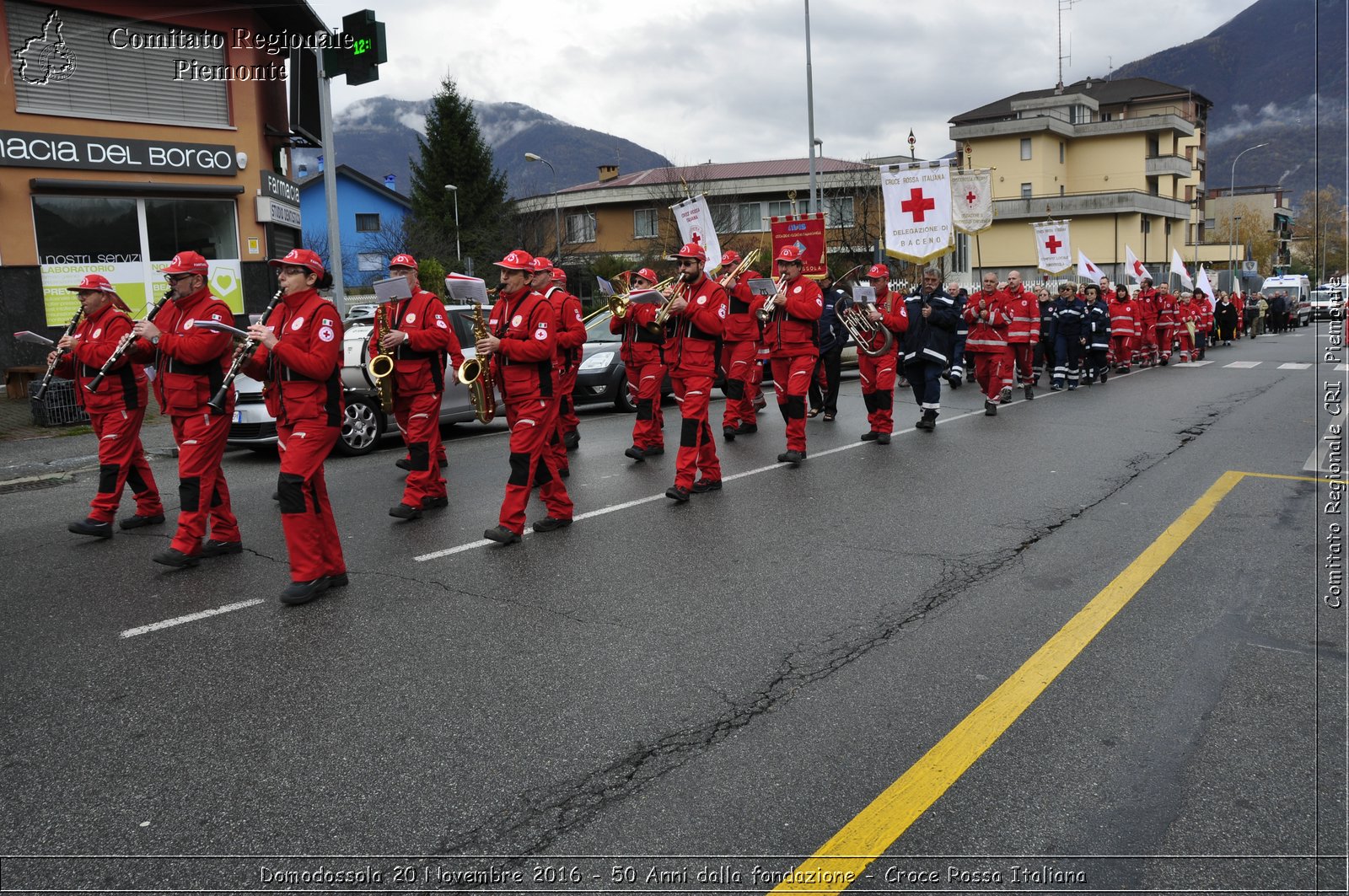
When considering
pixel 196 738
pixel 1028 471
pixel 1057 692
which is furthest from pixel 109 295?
pixel 1028 471

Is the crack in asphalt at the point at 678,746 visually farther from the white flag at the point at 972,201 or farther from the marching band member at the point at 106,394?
the white flag at the point at 972,201

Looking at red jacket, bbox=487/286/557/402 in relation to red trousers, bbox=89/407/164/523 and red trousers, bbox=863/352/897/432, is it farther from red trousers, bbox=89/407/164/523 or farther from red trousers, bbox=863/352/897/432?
red trousers, bbox=863/352/897/432

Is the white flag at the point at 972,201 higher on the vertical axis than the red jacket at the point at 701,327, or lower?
higher

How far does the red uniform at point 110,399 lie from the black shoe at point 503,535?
2736 millimetres

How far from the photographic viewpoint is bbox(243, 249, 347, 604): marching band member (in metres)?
5.91

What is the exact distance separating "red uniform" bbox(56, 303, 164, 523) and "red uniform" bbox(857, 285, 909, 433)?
24.4 feet

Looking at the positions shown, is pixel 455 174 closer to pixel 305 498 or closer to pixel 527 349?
pixel 527 349

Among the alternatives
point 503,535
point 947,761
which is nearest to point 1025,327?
point 503,535

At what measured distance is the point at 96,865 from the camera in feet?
10.5

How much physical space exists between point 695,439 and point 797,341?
2197 millimetres

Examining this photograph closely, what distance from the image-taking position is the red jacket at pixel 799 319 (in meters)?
10.3

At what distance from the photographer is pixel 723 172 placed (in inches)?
2452

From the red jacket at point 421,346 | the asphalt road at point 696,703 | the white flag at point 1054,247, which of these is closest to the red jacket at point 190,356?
the asphalt road at point 696,703

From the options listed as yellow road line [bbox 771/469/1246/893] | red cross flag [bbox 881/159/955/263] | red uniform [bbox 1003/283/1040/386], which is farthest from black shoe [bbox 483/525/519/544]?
red cross flag [bbox 881/159/955/263]
